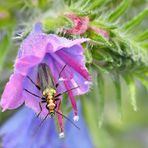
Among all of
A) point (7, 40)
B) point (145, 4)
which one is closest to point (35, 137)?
point (7, 40)

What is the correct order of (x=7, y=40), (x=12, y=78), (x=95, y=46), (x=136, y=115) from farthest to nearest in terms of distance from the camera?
1. (x=136, y=115)
2. (x=7, y=40)
3. (x=95, y=46)
4. (x=12, y=78)

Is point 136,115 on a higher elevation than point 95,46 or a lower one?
lower

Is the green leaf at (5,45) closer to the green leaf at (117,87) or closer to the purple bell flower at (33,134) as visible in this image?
the purple bell flower at (33,134)

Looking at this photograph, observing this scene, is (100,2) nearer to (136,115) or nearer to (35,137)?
(35,137)

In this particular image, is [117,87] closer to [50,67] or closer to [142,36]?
[142,36]

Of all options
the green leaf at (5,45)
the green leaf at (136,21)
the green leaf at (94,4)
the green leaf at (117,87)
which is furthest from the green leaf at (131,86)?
the green leaf at (5,45)

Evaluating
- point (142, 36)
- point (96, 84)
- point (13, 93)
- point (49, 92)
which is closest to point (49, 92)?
point (49, 92)
